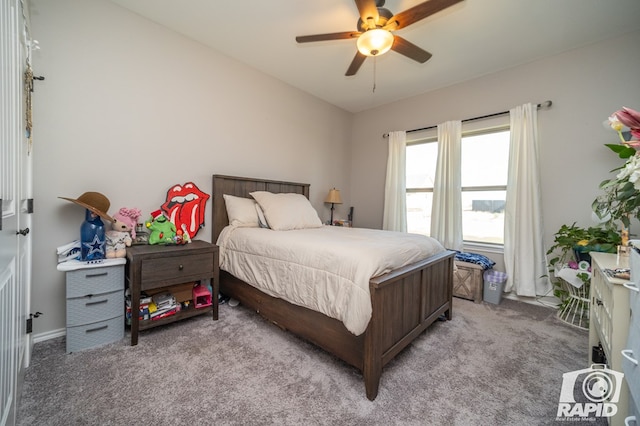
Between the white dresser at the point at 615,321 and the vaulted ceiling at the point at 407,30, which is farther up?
the vaulted ceiling at the point at 407,30

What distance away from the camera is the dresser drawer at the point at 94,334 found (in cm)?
164

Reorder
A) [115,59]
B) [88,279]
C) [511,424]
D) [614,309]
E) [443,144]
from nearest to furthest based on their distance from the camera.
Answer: [614,309]
[511,424]
[88,279]
[115,59]
[443,144]

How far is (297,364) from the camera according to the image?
1601mm

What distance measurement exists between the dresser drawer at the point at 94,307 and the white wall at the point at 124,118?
1.40ft

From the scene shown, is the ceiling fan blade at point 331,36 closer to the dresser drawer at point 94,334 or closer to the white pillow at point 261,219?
the white pillow at point 261,219

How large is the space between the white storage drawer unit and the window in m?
3.62

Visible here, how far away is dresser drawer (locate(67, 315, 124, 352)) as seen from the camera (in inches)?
64.6

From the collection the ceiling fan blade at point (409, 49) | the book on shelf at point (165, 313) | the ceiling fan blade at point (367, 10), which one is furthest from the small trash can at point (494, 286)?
the book on shelf at point (165, 313)

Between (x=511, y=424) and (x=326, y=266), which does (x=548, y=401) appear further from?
(x=326, y=266)

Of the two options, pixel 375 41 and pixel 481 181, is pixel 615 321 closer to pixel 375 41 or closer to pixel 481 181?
pixel 375 41

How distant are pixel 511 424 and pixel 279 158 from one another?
10.4 feet

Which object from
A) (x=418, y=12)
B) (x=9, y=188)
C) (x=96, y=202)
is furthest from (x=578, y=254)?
(x=96, y=202)

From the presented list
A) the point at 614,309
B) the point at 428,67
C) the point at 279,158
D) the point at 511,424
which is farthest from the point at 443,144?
the point at 511,424

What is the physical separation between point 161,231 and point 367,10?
2283mm
